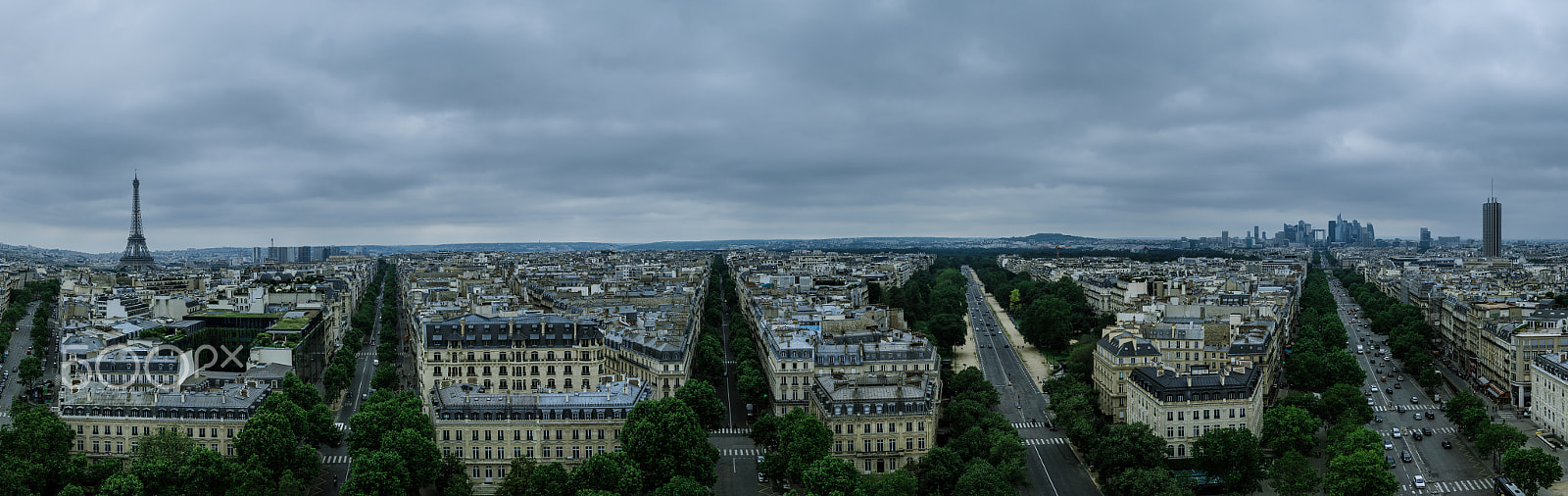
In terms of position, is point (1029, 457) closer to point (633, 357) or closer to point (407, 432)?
point (633, 357)

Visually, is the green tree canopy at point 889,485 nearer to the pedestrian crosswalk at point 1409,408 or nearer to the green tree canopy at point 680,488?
the green tree canopy at point 680,488

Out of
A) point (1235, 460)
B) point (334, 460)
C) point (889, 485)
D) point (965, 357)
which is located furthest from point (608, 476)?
point (965, 357)

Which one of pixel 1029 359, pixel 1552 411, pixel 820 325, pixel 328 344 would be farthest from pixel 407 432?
pixel 1552 411

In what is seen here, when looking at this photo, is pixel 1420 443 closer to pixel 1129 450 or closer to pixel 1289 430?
pixel 1289 430

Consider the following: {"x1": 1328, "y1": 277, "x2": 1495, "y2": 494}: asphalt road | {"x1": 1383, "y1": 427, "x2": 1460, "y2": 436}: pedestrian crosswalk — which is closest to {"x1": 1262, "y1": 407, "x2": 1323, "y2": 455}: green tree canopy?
{"x1": 1328, "y1": 277, "x2": 1495, "y2": 494}: asphalt road

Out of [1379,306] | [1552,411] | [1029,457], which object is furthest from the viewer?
[1379,306]

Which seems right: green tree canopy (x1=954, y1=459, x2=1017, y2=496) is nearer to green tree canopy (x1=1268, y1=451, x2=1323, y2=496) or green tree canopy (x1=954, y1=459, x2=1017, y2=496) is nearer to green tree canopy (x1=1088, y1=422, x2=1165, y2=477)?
green tree canopy (x1=1088, y1=422, x2=1165, y2=477)

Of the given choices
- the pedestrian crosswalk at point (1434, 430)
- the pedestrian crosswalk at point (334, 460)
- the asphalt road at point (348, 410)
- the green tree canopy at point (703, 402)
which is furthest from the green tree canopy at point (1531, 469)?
the pedestrian crosswalk at point (334, 460)
